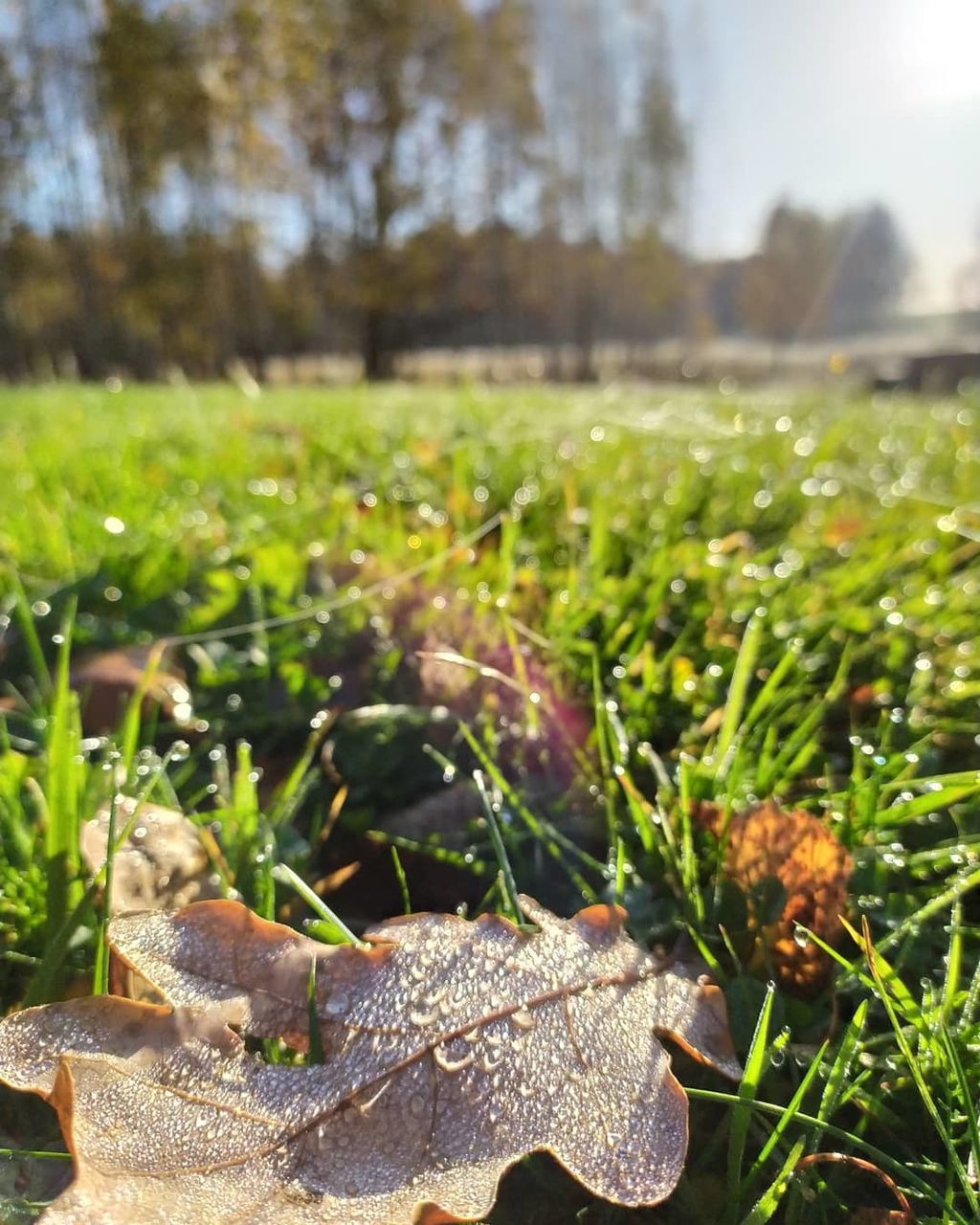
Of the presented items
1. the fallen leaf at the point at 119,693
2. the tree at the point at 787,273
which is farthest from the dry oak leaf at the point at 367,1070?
the tree at the point at 787,273

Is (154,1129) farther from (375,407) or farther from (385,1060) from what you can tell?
(375,407)

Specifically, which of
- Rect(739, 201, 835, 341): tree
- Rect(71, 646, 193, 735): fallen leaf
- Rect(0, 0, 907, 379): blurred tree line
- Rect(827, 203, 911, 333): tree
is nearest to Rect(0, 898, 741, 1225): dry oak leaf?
Rect(71, 646, 193, 735): fallen leaf

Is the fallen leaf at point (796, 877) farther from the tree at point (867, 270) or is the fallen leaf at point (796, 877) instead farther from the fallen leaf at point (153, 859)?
the tree at point (867, 270)

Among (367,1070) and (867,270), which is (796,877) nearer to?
(367,1070)

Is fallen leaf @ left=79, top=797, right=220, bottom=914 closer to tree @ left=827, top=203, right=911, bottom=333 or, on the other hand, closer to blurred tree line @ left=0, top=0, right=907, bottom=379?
blurred tree line @ left=0, top=0, right=907, bottom=379

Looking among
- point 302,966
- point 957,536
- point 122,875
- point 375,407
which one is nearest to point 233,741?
point 122,875

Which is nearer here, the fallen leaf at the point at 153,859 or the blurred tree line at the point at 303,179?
the fallen leaf at the point at 153,859

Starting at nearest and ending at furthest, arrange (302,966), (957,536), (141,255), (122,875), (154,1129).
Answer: (154,1129) → (302,966) → (122,875) → (957,536) → (141,255)
